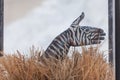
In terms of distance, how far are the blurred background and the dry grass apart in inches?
29.6

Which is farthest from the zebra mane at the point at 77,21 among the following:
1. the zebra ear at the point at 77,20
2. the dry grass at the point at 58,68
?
the dry grass at the point at 58,68

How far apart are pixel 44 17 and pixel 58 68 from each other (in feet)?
2.86

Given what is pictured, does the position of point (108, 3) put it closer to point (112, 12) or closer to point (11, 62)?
point (112, 12)

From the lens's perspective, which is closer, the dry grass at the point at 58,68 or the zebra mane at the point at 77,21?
the dry grass at the point at 58,68

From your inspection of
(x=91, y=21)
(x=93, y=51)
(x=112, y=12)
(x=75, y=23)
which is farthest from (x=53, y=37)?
(x=93, y=51)

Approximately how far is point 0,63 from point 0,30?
781 mm

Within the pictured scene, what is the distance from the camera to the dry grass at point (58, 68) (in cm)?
→ 86

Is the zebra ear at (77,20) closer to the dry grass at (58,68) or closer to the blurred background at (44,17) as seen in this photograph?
the blurred background at (44,17)

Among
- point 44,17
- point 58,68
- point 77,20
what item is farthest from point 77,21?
point 58,68

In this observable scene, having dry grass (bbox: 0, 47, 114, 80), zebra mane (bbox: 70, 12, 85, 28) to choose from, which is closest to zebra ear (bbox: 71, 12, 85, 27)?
zebra mane (bbox: 70, 12, 85, 28)

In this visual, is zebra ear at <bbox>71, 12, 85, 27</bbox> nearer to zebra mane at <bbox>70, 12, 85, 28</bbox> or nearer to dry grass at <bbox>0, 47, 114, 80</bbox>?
zebra mane at <bbox>70, 12, 85, 28</bbox>

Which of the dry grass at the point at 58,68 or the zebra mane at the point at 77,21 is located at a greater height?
the zebra mane at the point at 77,21

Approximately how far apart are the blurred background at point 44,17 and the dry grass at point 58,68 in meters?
0.75

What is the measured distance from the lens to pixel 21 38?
65.2 inches
